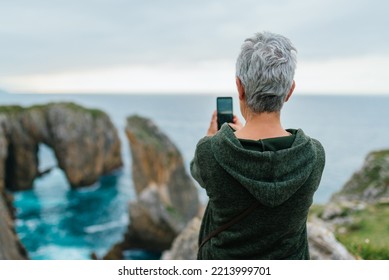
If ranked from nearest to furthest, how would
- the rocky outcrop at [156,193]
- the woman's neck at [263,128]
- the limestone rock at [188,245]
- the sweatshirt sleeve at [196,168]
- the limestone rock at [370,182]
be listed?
the woman's neck at [263,128] → the sweatshirt sleeve at [196,168] → the limestone rock at [188,245] → the limestone rock at [370,182] → the rocky outcrop at [156,193]

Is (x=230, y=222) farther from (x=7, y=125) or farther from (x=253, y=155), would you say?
(x=7, y=125)

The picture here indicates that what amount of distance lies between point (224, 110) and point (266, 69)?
0.72 metres

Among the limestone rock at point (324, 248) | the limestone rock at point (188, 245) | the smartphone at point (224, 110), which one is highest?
the smartphone at point (224, 110)

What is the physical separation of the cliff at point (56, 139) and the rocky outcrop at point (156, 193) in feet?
40.6

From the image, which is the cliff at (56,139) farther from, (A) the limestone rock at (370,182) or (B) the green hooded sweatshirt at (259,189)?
(B) the green hooded sweatshirt at (259,189)

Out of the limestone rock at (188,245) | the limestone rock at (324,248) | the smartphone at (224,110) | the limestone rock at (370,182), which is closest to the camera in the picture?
the smartphone at (224,110)

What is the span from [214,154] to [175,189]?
87.4 ft

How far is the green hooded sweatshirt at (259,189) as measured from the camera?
7.39 feet

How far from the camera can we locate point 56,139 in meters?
41.9

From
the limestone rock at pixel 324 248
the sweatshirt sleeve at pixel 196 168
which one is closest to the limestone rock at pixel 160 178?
the limestone rock at pixel 324 248

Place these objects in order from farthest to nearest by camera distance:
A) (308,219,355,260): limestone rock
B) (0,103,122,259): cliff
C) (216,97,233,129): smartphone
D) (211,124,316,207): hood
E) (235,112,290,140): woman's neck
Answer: (0,103,122,259): cliff → (308,219,355,260): limestone rock → (216,97,233,129): smartphone → (235,112,290,140): woman's neck → (211,124,316,207): hood

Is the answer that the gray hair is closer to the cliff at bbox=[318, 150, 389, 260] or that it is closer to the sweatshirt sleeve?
the sweatshirt sleeve

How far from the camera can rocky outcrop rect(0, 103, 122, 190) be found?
3962 centimetres

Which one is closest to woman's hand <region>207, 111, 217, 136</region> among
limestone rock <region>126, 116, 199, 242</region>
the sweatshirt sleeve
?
the sweatshirt sleeve
